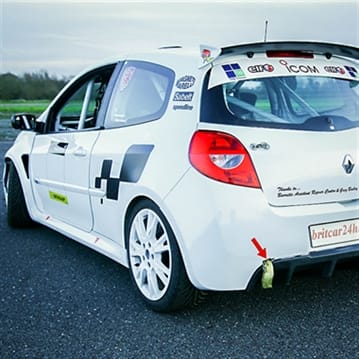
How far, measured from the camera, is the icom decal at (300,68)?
10.1 feet

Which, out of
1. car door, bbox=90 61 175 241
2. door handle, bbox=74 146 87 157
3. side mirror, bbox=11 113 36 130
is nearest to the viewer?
car door, bbox=90 61 175 241

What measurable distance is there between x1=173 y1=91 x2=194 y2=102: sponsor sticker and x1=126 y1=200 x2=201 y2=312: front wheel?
61 cm

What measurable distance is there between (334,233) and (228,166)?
68cm

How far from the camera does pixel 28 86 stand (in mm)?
10945

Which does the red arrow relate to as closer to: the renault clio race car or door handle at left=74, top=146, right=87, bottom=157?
the renault clio race car

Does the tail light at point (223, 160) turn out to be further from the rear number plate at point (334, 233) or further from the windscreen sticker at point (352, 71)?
the windscreen sticker at point (352, 71)

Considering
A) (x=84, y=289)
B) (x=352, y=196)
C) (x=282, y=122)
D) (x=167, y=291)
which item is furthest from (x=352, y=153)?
(x=84, y=289)

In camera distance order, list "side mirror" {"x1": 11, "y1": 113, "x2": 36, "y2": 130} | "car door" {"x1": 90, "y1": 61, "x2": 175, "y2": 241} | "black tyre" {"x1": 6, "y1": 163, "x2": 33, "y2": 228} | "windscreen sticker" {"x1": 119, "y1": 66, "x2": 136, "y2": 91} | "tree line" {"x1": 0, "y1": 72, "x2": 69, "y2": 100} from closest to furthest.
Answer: "car door" {"x1": 90, "y1": 61, "x2": 175, "y2": 241}
"windscreen sticker" {"x1": 119, "y1": 66, "x2": 136, "y2": 91}
"side mirror" {"x1": 11, "y1": 113, "x2": 36, "y2": 130}
"black tyre" {"x1": 6, "y1": 163, "x2": 33, "y2": 228}
"tree line" {"x1": 0, "y1": 72, "x2": 69, "y2": 100}

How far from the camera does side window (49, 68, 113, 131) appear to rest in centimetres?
411

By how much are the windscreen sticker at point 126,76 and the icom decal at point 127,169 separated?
55 centimetres

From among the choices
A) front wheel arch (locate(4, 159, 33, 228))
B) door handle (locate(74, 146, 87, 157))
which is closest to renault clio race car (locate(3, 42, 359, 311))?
door handle (locate(74, 146, 87, 157))

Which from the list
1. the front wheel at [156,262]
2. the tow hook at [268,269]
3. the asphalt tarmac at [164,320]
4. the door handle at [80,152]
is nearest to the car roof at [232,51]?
the door handle at [80,152]

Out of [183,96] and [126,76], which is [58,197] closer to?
[126,76]

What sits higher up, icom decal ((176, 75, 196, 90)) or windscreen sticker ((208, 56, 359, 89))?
windscreen sticker ((208, 56, 359, 89))
